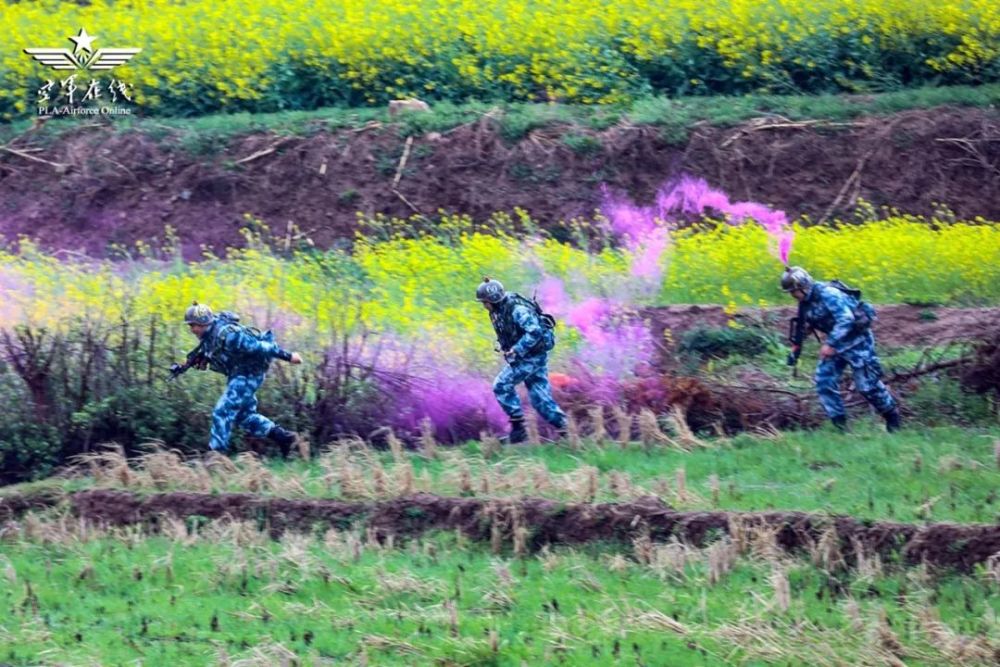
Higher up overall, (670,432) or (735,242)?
(735,242)

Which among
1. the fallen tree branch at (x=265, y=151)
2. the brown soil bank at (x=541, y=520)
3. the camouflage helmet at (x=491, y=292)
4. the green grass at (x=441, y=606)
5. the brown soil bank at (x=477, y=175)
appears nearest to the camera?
the green grass at (x=441, y=606)

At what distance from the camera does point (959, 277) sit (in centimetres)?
1806

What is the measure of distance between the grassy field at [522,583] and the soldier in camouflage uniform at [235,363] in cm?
65

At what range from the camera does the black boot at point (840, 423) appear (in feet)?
45.0

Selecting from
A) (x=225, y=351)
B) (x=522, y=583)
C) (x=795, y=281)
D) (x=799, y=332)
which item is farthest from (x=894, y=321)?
(x=522, y=583)

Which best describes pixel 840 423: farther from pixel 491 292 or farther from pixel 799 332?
pixel 491 292

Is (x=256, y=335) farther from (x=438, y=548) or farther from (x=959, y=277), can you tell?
(x=959, y=277)

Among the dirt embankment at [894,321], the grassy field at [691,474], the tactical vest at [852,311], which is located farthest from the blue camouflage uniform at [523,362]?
the dirt embankment at [894,321]

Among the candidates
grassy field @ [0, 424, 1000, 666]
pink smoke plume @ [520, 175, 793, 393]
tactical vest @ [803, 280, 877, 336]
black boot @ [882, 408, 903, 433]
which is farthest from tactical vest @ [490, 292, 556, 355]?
black boot @ [882, 408, 903, 433]

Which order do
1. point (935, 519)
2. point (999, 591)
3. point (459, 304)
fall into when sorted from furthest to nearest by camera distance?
point (459, 304) < point (935, 519) < point (999, 591)

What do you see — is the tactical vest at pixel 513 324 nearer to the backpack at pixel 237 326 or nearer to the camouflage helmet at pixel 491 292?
the camouflage helmet at pixel 491 292

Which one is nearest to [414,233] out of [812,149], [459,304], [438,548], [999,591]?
[459,304]

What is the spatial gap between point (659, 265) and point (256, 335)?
6.61 m

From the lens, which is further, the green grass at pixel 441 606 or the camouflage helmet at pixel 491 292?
the camouflage helmet at pixel 491 292
